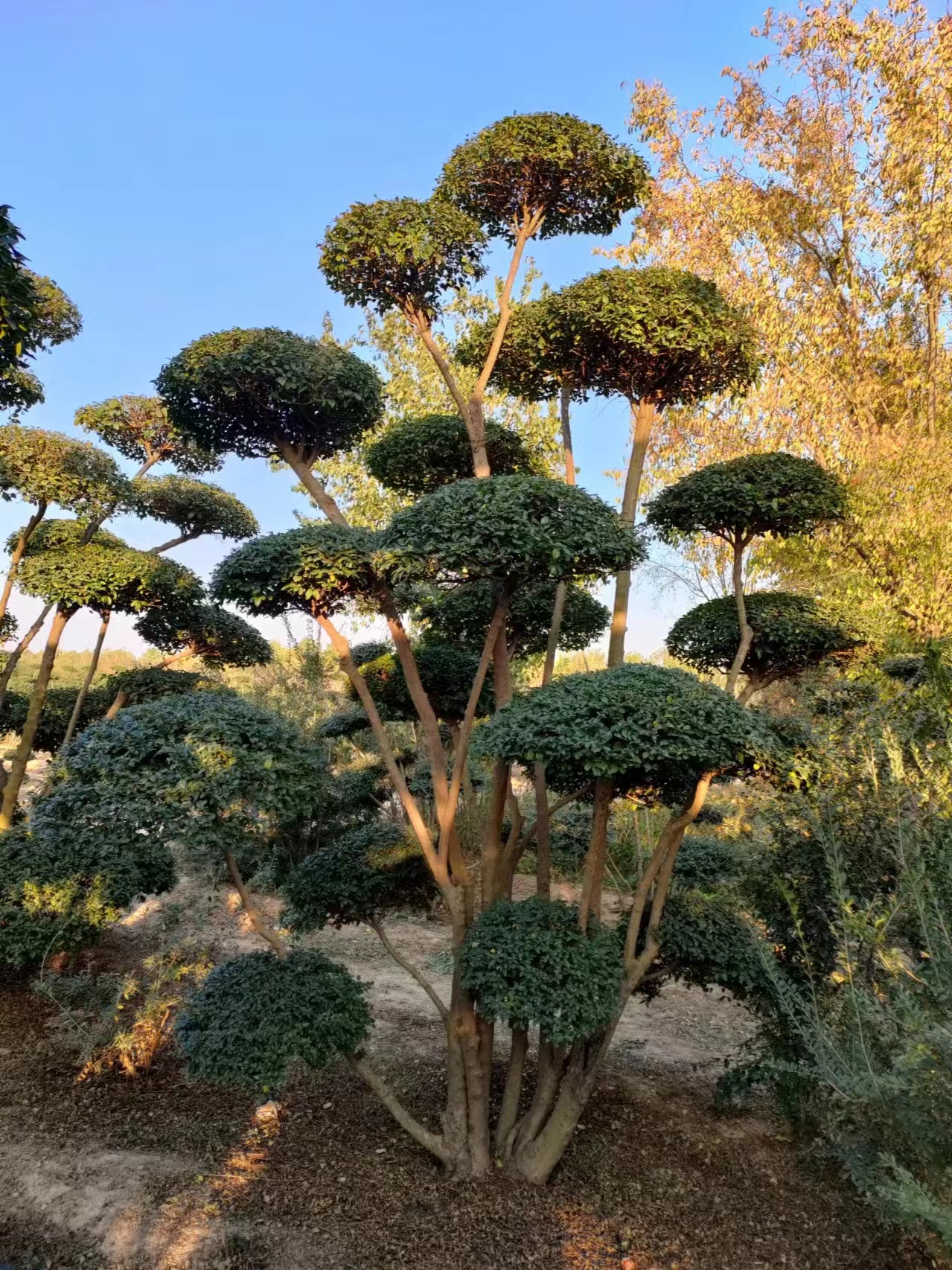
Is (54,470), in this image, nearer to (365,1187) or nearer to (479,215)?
(479,215)

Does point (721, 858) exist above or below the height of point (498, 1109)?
above

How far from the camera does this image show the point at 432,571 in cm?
430

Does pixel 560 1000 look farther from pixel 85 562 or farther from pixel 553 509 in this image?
pixel 85 562

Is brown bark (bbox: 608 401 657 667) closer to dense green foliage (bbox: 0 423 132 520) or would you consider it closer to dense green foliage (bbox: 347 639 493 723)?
dense green foliage (bbox: 347 639 493 723)

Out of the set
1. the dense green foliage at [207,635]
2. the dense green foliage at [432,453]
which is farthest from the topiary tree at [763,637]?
the dense green foliage at [207,635]

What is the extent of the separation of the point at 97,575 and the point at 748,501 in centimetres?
617

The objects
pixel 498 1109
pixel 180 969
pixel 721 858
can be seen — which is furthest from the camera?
pixel 721 858

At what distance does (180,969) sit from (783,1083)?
4.23 meters

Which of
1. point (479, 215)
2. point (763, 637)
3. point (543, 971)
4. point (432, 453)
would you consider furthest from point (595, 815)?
point (479, 215)

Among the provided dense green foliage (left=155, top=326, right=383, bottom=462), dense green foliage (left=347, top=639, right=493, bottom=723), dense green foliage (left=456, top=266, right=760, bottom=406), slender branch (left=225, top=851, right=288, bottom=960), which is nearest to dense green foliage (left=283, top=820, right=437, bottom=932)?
slender branch (left=225, top=851, right=288, bottom=960)

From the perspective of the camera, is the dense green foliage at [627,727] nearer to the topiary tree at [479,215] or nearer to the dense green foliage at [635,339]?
the topiary tree at [479,215]

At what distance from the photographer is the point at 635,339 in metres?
4.60

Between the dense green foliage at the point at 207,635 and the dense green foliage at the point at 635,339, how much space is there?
15.9 ft

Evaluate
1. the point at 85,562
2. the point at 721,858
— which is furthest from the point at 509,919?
the point at 85,562
